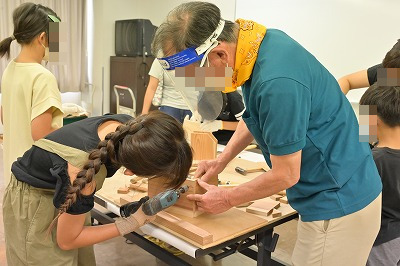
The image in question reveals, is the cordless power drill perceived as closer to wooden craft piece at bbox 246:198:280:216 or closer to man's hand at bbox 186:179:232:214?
man's hand at bbox 186:179:232:214

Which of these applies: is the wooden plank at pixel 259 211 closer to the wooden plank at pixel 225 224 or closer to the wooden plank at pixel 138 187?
the wooden plank at pixel 225 224

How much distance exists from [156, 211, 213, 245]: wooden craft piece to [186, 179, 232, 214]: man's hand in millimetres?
86

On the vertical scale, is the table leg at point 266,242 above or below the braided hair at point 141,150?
below

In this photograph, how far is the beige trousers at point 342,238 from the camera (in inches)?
44.3

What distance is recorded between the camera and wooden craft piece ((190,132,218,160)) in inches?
79.7

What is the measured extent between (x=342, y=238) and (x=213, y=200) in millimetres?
414

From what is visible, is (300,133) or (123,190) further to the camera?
(123,190)

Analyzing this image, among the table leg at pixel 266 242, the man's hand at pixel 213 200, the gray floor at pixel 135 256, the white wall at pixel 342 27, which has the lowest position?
the gray floor at pixel 135 256

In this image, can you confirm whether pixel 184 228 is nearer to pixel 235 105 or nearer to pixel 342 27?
pixel 235 105

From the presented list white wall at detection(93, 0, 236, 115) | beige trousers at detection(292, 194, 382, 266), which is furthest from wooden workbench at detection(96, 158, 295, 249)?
white wall at detection(93, 0, 236, 115)

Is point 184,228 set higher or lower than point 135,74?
lower

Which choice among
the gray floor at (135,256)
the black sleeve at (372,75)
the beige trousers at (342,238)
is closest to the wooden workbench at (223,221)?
the beige trousers at (342,238)

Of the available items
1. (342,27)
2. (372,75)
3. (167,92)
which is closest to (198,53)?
(372,75)

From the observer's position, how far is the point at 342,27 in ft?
11.8
